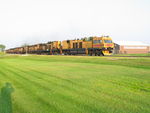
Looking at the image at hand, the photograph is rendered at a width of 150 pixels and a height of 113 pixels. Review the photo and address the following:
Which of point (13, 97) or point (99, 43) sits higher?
point (99, 43)

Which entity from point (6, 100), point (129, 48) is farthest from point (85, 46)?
point (129, 48)

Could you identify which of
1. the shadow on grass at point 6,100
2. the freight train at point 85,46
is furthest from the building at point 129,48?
the shadow on grass at point 6,100

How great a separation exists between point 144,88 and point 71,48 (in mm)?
33370

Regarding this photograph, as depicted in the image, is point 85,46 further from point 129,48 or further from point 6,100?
point 129,48

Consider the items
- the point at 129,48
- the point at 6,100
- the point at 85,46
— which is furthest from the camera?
the point at 129,48

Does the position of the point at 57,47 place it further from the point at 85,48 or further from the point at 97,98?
the point at 97,98

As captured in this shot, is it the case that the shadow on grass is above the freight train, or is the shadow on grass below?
below

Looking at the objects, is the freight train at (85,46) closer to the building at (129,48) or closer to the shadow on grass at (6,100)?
the shadow on grass at (6,100)

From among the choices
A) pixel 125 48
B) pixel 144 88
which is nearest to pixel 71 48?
pixel 144 88

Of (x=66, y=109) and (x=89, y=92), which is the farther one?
(x=89, y=92)

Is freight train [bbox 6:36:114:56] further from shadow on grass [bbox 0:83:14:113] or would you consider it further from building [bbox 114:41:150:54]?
building [bbox 114:41:150:54]

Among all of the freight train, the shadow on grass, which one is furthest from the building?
the shadow on grass

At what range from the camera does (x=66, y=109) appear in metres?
4.25

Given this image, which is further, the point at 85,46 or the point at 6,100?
the point at 85,46
